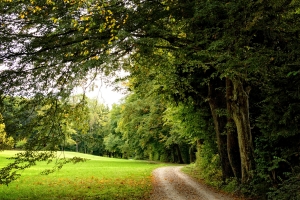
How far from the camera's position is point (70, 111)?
30.7 ft

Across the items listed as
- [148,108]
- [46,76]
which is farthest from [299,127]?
[148,108]

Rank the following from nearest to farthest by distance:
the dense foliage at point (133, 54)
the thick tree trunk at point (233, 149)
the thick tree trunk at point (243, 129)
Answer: the dense foliage at point (133, 54), the thick tree trunk at point (243, 129), the thick tree trunk at point (233, 149)

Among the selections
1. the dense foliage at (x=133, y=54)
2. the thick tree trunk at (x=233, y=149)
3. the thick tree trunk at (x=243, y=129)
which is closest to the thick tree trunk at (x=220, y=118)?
the thick tree trunk at (x=233, y=149)

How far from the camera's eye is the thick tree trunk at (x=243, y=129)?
11.5 meters

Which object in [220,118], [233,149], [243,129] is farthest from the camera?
[220,118]

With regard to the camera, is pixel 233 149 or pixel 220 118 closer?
pixel 233 149

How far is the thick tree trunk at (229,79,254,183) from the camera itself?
11.5 m

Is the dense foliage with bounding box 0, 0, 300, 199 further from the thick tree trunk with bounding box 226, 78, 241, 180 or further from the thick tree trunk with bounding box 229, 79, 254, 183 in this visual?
the thick tree trunk with bounding box 226, 78, 241, 180

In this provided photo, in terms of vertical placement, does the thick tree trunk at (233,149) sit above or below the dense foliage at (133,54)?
below

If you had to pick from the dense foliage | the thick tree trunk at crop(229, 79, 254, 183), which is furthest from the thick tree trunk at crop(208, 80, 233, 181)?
the dense foliage

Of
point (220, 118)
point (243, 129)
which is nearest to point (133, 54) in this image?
point (243, 129)

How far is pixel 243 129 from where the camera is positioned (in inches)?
459

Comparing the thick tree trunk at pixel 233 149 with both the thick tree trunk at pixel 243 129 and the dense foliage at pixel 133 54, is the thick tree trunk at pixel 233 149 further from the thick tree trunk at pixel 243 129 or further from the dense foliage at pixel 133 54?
the dense foliage at pixel 133 54

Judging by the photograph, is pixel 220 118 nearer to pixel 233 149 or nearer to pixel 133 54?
pixel 233 149
